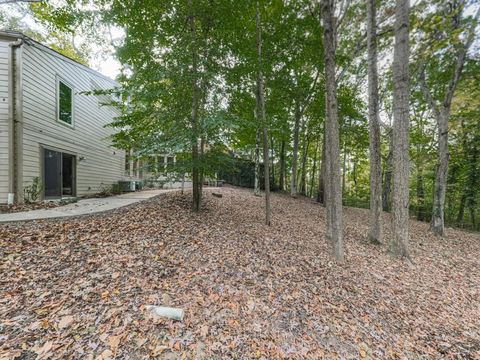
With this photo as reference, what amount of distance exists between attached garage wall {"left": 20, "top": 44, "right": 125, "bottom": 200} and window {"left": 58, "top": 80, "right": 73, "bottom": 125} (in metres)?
0.20

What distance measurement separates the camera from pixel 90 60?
1617cm

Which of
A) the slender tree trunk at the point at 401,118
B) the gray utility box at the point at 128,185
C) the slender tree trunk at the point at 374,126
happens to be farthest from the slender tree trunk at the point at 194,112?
the gray utility box at the point at 128,185

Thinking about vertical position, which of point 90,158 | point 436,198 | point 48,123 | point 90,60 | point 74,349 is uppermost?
point 90,60

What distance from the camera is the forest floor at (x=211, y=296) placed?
89.5 inches

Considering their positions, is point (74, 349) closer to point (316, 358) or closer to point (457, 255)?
point (316, 358)

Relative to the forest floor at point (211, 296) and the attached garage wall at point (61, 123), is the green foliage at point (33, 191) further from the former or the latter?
the forest floor at point (211, 296)

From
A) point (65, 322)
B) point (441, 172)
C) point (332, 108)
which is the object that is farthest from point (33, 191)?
point (441, 172)

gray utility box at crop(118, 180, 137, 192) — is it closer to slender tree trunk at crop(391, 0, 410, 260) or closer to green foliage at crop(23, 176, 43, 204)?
green foliage at crop(23, 176, 43, 204)

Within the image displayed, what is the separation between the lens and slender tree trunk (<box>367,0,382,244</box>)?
5.85 meters

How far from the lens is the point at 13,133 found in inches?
234

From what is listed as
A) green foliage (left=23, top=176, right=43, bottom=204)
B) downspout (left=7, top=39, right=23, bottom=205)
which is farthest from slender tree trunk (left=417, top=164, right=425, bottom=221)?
downspout (left=7, top=39, right=23, bottom=205)

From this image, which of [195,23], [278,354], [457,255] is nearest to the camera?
[278,354]

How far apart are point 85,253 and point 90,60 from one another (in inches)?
716

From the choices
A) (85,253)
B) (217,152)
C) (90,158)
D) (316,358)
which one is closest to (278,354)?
(316,358)
